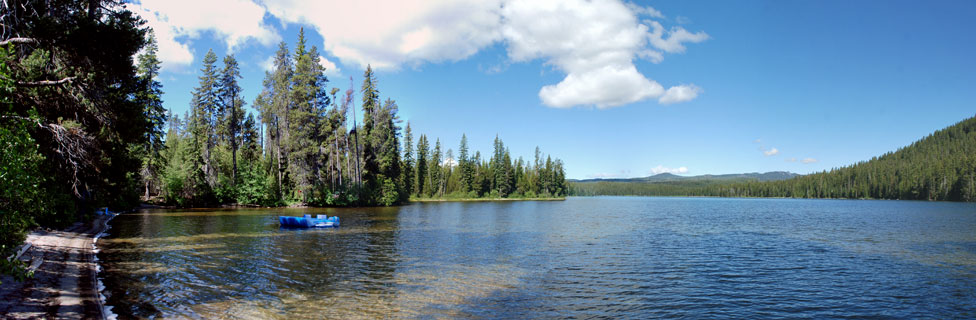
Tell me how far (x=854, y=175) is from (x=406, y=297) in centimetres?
22436

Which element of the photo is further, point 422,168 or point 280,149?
point 422,168

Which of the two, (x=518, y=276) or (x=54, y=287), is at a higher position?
(x=54, y=287)

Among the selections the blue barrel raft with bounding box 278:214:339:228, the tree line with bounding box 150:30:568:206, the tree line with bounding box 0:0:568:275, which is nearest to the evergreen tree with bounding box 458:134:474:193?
the tree line with bounding box 0:0:568:275

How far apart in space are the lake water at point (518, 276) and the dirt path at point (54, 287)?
66 cm

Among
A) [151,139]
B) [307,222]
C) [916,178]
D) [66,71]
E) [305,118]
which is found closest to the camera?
[66,71]

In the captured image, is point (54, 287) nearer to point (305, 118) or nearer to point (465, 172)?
point (305, 118)

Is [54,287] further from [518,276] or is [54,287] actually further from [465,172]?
[465,172]

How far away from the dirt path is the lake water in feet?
2.16

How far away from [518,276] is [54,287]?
41.3 feet

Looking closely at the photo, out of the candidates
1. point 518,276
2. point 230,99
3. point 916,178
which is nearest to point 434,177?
point 230,99

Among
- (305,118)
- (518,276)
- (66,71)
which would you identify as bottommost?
(518,276)

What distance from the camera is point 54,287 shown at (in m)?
11.0

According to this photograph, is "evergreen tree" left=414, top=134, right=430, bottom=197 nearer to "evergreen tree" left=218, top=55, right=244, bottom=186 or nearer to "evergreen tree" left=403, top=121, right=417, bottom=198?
"evergreen tree" left=403, top=121, right=417, bottom=198

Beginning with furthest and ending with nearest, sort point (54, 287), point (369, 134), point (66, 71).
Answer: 1. point (369, 134)
2. point (66, 71)
3. point (54, 287)
